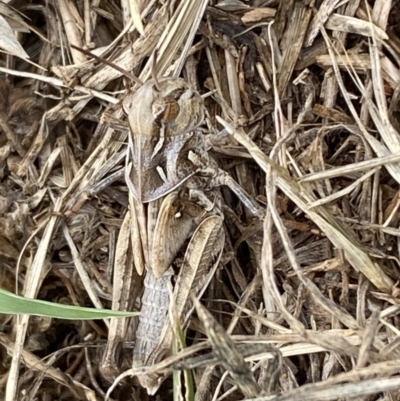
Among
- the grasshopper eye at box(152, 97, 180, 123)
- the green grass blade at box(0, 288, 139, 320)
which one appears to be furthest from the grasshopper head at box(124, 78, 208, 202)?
the green grass blade at box(0, 288, 139, 320)

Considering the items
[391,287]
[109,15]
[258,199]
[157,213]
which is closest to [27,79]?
[109,15]

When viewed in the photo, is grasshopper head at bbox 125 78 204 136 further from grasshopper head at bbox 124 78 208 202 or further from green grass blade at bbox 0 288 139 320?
green grass blade at bbox 0 288 139 320

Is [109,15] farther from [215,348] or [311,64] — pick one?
[215,348]

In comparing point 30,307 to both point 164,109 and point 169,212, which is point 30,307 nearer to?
point 169,212

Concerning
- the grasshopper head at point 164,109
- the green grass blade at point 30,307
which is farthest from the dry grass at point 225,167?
the green grass blade at point 30,307

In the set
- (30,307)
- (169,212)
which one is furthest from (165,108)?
(30,307)
